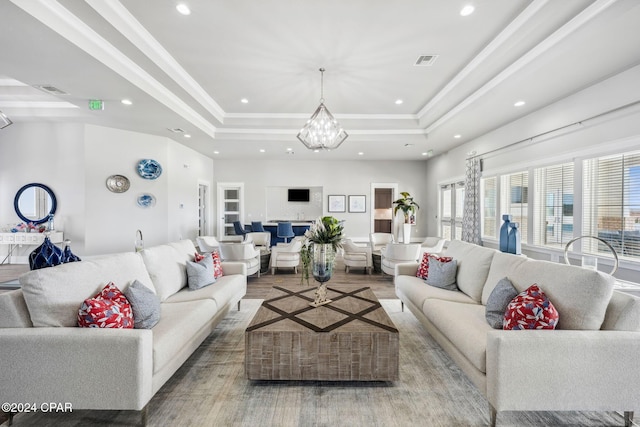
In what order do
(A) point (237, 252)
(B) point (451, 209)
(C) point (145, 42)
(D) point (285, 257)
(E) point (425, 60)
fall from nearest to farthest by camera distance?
(C) point (145, 42) → (E) point (425, 60) → (A) point (237, 252) → (D) point (285, 257) → (B) point (451, 209)

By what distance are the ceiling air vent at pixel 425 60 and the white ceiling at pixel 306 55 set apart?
0.07m

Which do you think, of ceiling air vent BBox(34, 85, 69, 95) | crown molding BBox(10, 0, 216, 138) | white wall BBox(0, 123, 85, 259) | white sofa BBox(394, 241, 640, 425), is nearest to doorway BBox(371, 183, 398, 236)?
crown molding BBox(10, 0, 216, 138)

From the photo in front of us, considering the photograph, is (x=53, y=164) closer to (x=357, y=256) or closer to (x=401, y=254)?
(x=357, y=256)

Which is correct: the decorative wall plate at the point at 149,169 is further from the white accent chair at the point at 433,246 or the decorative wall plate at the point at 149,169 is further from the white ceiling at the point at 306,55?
the white accent chair at the point at 433,246

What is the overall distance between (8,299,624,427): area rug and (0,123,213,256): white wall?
512 cm

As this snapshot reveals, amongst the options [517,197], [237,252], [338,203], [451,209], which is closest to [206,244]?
[237,252]

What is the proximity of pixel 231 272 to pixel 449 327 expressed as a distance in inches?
104

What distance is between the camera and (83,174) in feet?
19.4

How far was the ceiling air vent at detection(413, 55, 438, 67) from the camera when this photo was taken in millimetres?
3577

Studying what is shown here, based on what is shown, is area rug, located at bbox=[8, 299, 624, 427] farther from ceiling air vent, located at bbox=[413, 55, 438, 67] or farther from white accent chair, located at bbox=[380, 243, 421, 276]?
ceiling air vent, located at bbox=[413, 55, 438, 67]

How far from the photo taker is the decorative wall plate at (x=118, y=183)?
609 cm

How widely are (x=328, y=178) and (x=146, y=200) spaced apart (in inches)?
205

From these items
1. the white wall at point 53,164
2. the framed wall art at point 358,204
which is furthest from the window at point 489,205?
the white wall at point 53,164

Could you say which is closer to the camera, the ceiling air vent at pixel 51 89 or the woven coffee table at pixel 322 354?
the woven coffee table at pixel 322 354
